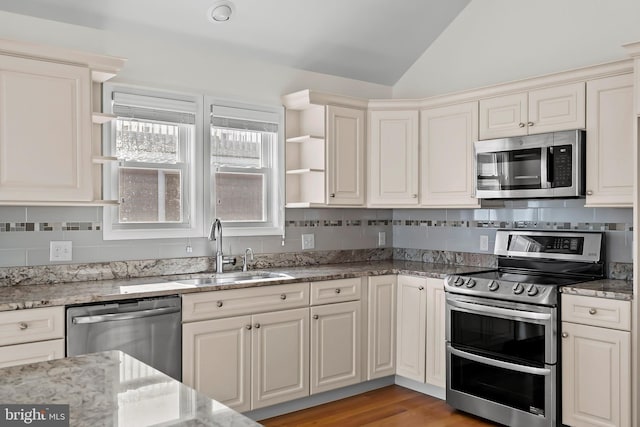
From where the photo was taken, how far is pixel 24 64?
289 centimetres

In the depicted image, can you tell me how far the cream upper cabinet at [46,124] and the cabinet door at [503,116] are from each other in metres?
2.39

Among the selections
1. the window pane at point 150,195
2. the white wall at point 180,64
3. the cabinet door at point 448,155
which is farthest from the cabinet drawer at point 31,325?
the cabinet door at point 448,155

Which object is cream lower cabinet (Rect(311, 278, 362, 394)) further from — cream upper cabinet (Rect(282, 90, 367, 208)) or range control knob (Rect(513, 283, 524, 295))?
range control knob (Rect(513, 283, 524, 295))

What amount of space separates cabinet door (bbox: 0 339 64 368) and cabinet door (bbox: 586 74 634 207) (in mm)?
2984

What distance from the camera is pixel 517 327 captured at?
3.34m

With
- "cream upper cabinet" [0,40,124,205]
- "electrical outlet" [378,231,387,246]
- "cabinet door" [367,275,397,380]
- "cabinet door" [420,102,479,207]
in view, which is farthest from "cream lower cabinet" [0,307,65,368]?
"electrical outlet" [378,231,387,246]

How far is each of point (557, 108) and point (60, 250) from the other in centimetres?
308

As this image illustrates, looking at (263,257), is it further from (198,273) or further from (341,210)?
(341,210)

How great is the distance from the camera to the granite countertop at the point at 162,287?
8.98 feet

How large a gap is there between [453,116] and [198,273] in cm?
209

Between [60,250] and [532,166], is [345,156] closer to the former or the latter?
[532,166]

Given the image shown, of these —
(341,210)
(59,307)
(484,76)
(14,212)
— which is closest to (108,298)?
(59,307)

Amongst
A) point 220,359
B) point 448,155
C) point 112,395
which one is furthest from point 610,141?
point 112,395

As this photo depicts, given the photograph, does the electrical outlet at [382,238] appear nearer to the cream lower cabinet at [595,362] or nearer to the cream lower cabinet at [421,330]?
the cream lower cabinet at [421,330]
